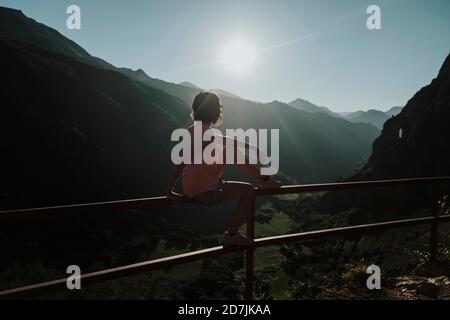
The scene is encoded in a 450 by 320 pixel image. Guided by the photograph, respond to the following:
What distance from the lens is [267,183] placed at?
4.04 metres

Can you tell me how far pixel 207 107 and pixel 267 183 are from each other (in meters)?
0.93

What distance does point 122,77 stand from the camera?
136 metres

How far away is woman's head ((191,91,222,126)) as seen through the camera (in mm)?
3729

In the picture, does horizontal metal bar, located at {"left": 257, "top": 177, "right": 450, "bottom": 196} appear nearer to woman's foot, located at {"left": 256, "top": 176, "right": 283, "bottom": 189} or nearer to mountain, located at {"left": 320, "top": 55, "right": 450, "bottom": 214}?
woman's foot, located at {"left": 256, "top": 176, "right": 283, "bottom": 189}

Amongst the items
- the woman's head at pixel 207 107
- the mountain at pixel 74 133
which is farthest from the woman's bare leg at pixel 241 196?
the mountain at pixel 74 133

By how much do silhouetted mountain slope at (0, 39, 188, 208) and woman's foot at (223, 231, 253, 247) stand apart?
77369 millimetres

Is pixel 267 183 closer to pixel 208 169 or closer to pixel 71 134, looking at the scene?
pixel 208 169

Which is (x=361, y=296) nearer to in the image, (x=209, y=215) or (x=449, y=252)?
(x=449, y=252)

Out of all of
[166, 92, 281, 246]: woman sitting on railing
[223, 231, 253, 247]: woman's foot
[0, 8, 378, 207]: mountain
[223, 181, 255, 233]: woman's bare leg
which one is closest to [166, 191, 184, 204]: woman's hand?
[166, 92, 281, 246]: woman sitting on railing

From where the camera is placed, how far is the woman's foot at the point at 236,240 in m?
4.02

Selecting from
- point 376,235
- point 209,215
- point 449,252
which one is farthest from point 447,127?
point 449,252

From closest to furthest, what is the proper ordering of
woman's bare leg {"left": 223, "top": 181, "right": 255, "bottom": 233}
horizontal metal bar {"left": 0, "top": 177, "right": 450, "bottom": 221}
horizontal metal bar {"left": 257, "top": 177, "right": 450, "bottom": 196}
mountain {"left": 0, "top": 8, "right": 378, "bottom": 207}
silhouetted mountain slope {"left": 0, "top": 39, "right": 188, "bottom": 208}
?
1. horizontal metal bar {"left": 0, "top": 177, "right": 450, "bottom": 221}
2. woman's bare leg {"left": 223, "top": 181, "right": 255, "bottom": 233}
3. horizontal metal bar {"left": 257, "top": 177, "right": 450, "bottom": 196}
4. silhouetted mountain slope {"left": 0, "top": 39, "right": 188, "bottom": 208}
5. mountain {"left": 0, "top": 8, "right": 378, "bottom": 207}

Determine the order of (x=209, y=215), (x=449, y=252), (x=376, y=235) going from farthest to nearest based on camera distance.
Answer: (x=209, y=215) < (x=376, y=235) < (x=449, y=252)
